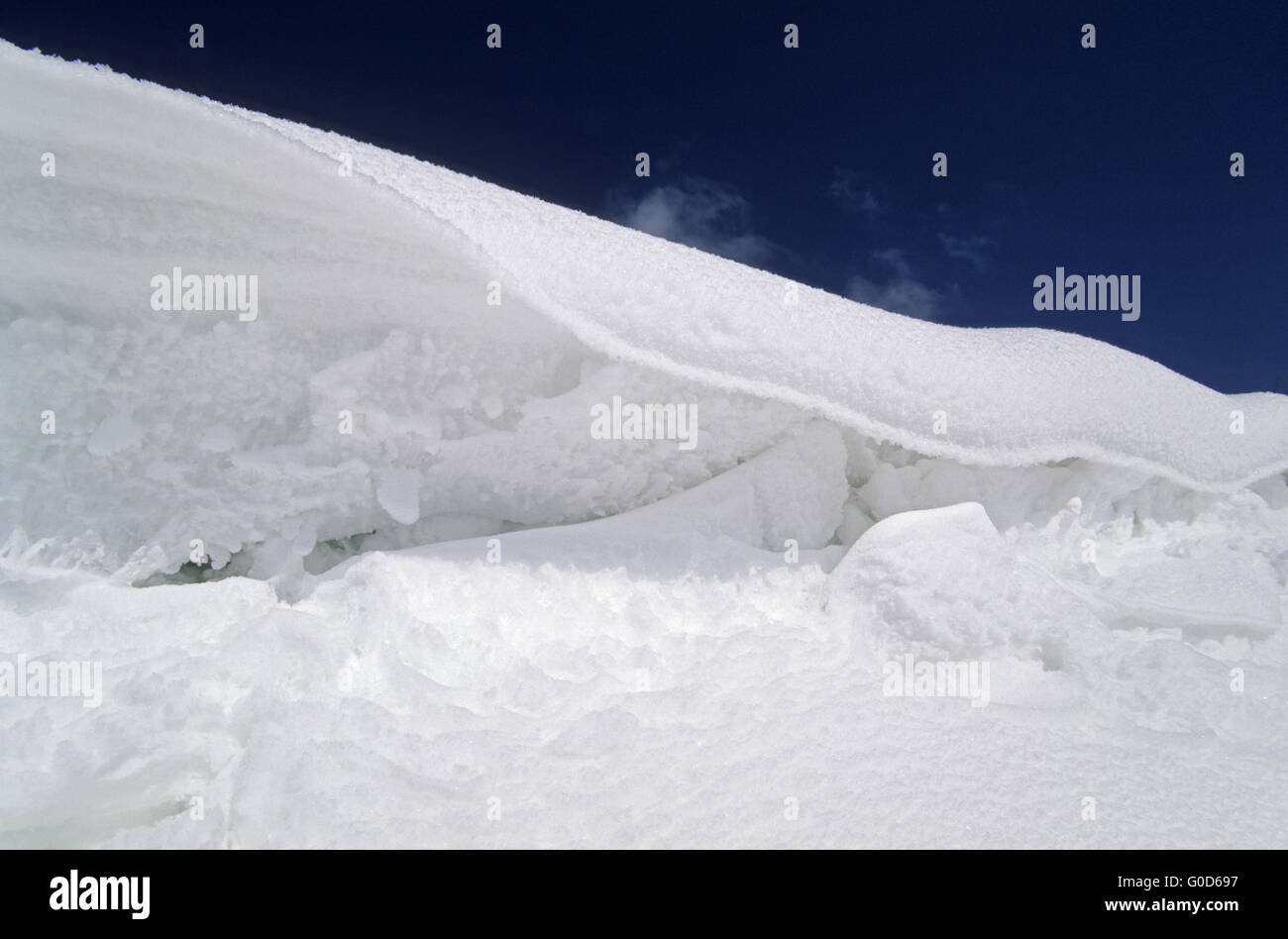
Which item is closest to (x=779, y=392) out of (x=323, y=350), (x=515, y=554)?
(x=515, y=554)

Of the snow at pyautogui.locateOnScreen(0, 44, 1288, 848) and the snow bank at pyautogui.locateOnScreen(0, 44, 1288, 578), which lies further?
the snow bank at pyautogui.locateOnScreen(0, 44, 1288, 578)

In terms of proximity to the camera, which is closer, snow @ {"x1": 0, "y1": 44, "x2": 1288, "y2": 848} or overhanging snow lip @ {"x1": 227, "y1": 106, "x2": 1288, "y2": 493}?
snow @ {"x1": 0, "y1": 44, "x2": 1288, "y2": 848}

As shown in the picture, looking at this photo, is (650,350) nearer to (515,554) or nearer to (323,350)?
(515,554)

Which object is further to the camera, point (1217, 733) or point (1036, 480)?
point (1036, 480)

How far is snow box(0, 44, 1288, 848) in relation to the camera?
99cm

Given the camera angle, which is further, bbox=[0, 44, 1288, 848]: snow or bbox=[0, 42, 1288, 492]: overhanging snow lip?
bbox=[0, 42, 1288, 492]: overhanging snow lip

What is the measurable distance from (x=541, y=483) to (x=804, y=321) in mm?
632

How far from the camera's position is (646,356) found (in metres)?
1.35

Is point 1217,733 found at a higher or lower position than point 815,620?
lower

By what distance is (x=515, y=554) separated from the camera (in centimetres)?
140

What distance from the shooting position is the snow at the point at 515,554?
0.99 meters

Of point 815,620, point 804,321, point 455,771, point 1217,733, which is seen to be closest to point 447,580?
point 455,771

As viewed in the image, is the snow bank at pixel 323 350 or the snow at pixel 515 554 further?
the snow bank at pixel 323 350
